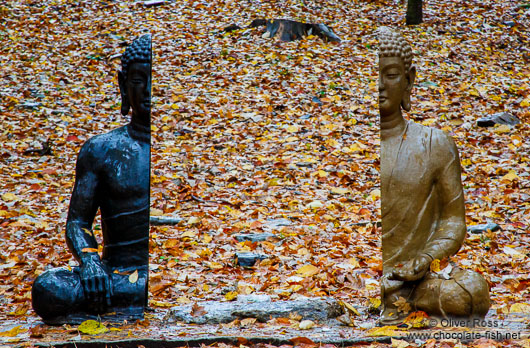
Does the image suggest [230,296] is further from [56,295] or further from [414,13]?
[414,13]

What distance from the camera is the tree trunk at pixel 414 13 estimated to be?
1470 centimetres

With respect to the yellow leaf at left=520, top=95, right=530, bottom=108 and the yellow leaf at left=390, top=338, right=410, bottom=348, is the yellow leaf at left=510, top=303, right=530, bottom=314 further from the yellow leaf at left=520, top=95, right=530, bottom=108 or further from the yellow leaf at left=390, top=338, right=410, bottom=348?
the yellow leaf at left=520, top=95, right=530, bottom=108

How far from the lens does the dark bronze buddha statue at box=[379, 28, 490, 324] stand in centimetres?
407

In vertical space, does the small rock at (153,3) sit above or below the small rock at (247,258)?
above

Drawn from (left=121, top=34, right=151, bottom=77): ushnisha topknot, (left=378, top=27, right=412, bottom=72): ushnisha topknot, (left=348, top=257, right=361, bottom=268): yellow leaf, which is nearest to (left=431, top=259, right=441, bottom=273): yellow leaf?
(left=378, top=27, right=412, bottom=72): ushnisha topknot

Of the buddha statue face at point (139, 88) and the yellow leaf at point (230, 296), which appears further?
the yellow leaf at point (230, 296)

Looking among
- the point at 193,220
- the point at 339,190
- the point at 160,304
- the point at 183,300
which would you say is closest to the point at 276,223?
the point at 193,220

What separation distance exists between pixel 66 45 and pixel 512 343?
1284 centimetres

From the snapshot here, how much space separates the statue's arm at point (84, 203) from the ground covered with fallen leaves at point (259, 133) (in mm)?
725

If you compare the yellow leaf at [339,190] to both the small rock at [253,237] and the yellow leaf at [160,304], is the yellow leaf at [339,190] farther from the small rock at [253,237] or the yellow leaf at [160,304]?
the yellow leaf at [160,304]

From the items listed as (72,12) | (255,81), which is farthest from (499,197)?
(72,12)

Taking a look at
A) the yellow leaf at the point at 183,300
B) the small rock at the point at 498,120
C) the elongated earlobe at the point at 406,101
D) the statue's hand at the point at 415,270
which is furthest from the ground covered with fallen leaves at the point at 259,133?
the elongated earlobe at the point at 406,101

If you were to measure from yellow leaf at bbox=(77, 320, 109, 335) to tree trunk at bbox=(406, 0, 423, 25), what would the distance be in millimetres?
12874

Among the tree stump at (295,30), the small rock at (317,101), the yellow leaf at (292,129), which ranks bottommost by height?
the yellow leaf at (292,129)
